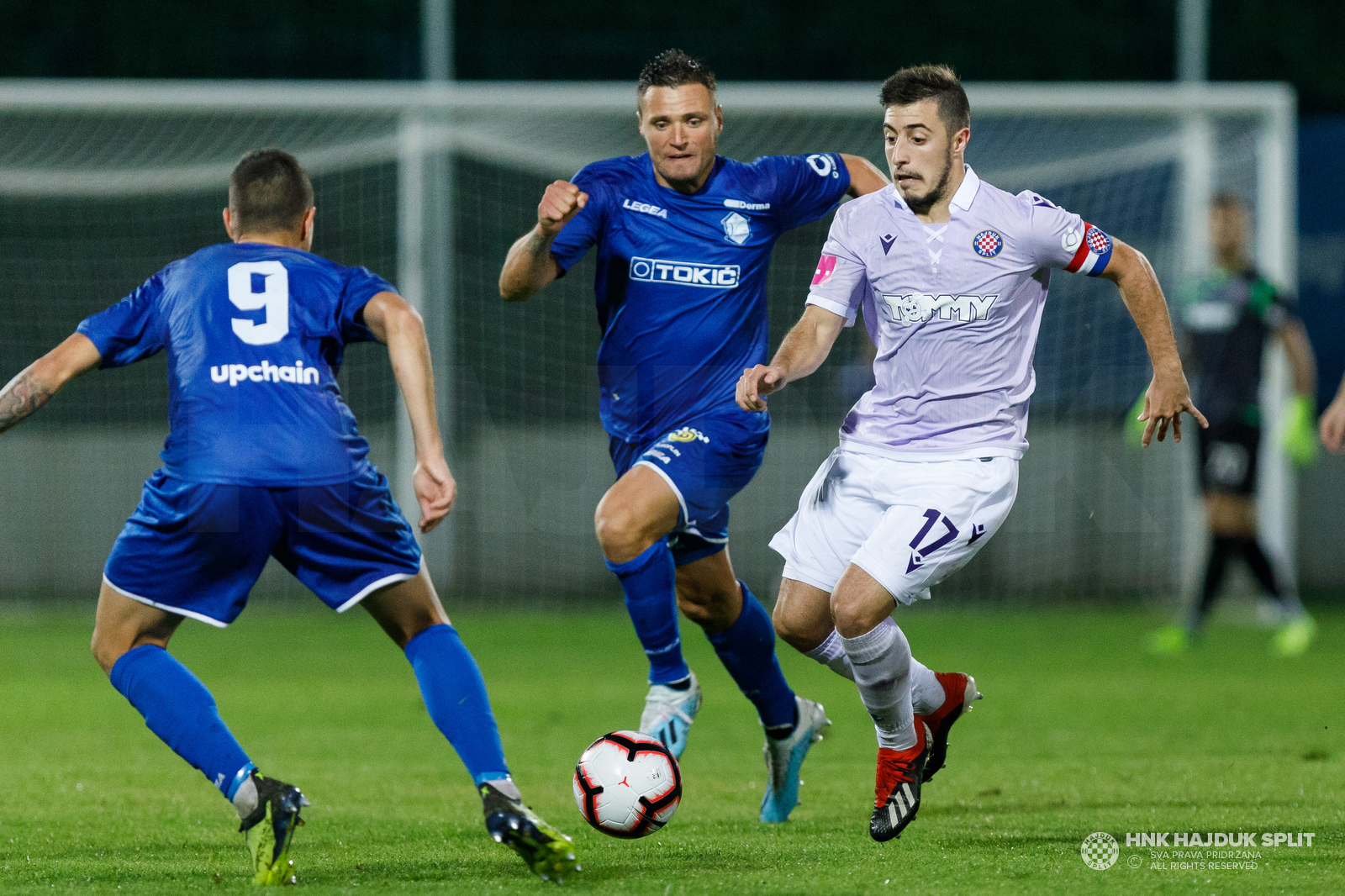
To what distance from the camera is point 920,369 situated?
459cm

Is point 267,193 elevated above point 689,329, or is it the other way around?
point 267,193

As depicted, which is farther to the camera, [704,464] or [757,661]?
[757,661]

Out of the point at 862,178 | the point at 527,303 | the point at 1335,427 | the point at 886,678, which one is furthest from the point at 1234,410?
the point at 886,678

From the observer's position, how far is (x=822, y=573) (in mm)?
4676

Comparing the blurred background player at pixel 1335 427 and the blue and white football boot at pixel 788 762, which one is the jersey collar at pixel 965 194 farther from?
the blue and white football boot at pixel 788 762

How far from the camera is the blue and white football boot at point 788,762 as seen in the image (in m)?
5.02

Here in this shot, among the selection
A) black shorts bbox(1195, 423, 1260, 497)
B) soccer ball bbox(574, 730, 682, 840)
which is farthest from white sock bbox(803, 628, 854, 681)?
black shorts bbox(1195, 423, 1260, 497)

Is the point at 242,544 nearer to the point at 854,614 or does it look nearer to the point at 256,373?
the point at 256,373

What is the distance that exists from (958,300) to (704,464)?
94 cm

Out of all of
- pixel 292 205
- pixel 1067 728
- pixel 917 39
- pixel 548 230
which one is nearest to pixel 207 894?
pixel 292 205

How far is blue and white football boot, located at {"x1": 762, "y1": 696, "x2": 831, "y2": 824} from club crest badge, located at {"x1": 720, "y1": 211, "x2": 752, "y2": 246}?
1.48 meters

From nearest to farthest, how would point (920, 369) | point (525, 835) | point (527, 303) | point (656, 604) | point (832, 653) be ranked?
point (525, 835) < point (920, 369) < point (832, 653) < point (656, 604) < point (527, 303)

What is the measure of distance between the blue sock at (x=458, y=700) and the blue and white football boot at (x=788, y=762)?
4.27 feet

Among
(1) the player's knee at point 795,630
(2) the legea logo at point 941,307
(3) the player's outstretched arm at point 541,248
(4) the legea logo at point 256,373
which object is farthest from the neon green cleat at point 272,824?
(2) the legea logo at point 941,307
